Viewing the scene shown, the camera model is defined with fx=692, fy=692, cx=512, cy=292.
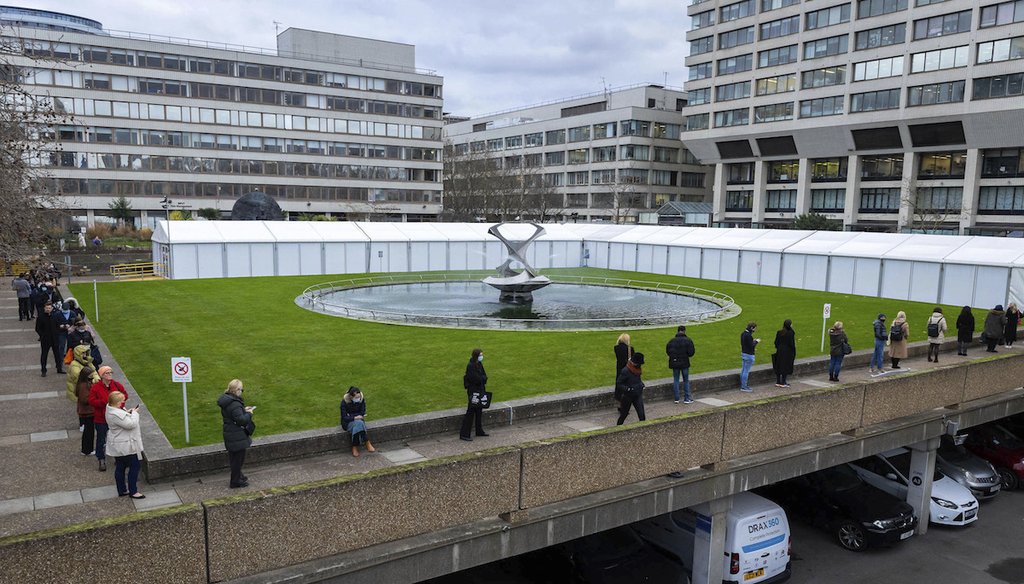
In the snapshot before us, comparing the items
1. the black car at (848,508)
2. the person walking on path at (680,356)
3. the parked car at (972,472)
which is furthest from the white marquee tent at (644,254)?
the person walking on path at (680,356)

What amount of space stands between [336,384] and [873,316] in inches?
958

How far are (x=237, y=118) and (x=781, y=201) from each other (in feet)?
221

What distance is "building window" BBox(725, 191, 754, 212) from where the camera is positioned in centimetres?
8988

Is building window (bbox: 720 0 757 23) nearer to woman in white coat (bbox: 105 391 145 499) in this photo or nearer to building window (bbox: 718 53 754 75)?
building window (bbox: 718 53 754 75)

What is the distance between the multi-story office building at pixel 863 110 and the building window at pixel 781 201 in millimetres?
155

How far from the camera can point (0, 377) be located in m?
17.8

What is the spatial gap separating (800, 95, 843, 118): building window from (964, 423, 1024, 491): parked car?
198ft

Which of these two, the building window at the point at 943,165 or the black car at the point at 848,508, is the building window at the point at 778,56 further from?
the black car at the point at 848,508

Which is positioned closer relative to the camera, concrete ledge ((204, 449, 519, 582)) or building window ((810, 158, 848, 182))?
concrete ledge ((204, 449, 519, 582))

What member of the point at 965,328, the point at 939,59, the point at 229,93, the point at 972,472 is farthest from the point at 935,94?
the point at 229,93

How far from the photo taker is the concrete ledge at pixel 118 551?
22.0 ft

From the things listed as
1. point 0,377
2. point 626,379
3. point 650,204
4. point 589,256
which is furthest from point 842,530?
point 650,204

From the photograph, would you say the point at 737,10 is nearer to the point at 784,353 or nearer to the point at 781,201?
the point at 781,201

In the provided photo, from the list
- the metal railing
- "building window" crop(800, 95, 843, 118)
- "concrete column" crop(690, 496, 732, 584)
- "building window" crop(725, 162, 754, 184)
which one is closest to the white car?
"concrete column" crop(690, 496, 732, 584)
